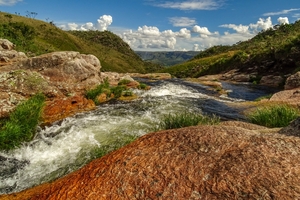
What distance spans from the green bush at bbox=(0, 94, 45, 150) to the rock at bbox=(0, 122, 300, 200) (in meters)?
6.18

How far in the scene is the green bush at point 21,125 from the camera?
472 inches

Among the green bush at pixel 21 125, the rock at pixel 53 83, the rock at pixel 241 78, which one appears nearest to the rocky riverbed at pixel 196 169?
the green bush at pixel 21 125

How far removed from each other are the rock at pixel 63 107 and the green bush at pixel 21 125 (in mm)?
1281

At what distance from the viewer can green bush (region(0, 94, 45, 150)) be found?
1199 centimetres

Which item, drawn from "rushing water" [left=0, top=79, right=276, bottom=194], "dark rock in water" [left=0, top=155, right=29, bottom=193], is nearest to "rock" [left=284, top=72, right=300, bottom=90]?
"rushing water" [left=0, top=79, right=276, bottom=194]

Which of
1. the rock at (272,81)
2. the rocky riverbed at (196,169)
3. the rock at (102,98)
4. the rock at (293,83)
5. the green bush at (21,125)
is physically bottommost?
the rock at (272,81)

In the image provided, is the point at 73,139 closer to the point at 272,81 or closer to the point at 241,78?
the point at 272,81

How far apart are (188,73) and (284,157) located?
12307 cm

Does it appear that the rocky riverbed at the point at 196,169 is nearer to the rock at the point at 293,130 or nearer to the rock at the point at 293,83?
the rock at the point at 293,130

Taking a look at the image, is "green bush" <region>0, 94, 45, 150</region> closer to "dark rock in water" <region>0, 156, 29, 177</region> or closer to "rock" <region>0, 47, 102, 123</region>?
"dark rock in water" <region>0, 156, 29, 177</region>

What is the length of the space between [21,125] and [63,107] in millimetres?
5722

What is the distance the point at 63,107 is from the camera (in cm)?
1892

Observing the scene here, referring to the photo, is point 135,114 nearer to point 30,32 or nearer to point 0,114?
point 0,114

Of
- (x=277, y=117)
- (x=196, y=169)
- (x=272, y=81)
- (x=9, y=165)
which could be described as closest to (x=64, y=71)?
(x=9, y=165)
